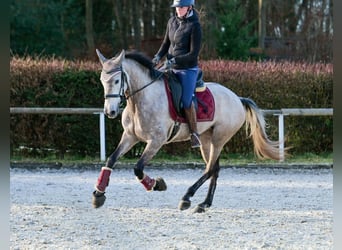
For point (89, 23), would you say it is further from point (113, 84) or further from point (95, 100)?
point (113, 84)

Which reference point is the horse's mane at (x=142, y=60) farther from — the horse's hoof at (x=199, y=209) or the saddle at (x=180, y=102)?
the horse's hoof at (x=199, y=209)

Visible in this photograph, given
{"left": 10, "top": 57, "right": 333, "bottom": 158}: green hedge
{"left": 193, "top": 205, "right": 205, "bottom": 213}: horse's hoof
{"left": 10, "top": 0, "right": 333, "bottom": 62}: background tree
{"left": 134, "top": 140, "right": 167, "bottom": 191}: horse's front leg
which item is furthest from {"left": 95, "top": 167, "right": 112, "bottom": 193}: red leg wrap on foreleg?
{"left": 10, "top": 0, "right": 333, "bottom": 62}: background tree

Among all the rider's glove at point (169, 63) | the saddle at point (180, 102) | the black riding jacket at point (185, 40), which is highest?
the black riding jacket at point (185, 40)

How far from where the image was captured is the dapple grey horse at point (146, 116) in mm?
5242

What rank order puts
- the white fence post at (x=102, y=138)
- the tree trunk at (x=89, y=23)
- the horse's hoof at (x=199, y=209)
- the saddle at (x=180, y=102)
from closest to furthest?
the saddle at (x=180, y=102) < the horse's hoof at (x=199, y=209) < the white fence post at (x=102, y=138) < the tree trunk at (x=89, y=23)

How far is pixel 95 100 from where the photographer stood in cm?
1141

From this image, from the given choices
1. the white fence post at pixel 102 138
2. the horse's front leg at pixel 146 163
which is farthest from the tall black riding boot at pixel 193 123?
the white fence post at pixel 102 138

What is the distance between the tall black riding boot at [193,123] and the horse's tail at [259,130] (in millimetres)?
1285

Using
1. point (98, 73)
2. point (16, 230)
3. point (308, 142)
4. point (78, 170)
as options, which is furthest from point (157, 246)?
point (308, 142)

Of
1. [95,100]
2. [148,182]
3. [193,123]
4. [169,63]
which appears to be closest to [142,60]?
[169,63]

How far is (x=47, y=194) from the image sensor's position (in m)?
7.79

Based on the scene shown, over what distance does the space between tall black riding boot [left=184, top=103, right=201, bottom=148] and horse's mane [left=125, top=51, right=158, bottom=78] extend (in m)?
0.54

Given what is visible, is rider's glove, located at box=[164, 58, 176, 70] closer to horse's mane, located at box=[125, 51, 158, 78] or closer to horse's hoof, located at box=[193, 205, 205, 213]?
horse's mane, located at box=[125, 51, 158, 78]

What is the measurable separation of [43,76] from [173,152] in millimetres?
3133
